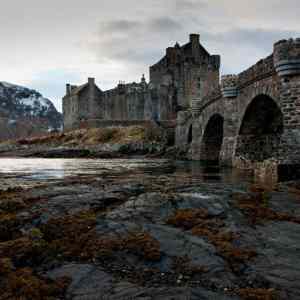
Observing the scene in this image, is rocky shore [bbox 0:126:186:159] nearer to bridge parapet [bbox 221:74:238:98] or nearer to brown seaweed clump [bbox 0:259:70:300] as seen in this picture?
bridge parapet [bbox 221:74:238:98]

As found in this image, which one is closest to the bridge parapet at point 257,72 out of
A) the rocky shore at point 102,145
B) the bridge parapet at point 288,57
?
the bridge parapet at point 288,57

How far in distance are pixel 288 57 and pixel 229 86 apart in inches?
359

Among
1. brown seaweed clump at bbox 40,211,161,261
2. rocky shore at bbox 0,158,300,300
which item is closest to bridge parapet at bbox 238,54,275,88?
rocky shore at bbox 0,158,300,300

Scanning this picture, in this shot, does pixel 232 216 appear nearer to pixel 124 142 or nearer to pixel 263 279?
pixel 263 279

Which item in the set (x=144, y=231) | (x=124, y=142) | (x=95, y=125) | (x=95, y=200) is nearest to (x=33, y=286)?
(x=144, y=231)

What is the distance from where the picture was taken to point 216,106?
96.6 ft

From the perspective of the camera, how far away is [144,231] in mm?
5840

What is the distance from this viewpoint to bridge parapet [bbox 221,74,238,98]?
79.2 feet

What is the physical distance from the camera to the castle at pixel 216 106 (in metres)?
15.5

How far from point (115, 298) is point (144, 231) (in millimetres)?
2076

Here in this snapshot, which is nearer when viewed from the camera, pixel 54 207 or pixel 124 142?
pixel 54 207

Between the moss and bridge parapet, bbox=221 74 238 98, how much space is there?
69.7ft

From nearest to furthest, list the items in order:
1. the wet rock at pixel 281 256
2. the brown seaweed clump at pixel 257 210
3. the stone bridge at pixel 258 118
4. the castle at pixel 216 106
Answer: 1. the wet rock at pixel 281 256
2. the brown seaweed clump at pixel 257 210
3. the stone bridge at pixel 258 118
4. the castle at pixel 216 106

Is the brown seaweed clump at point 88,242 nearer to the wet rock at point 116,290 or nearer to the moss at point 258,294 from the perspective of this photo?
the wet rock at point 116,290
